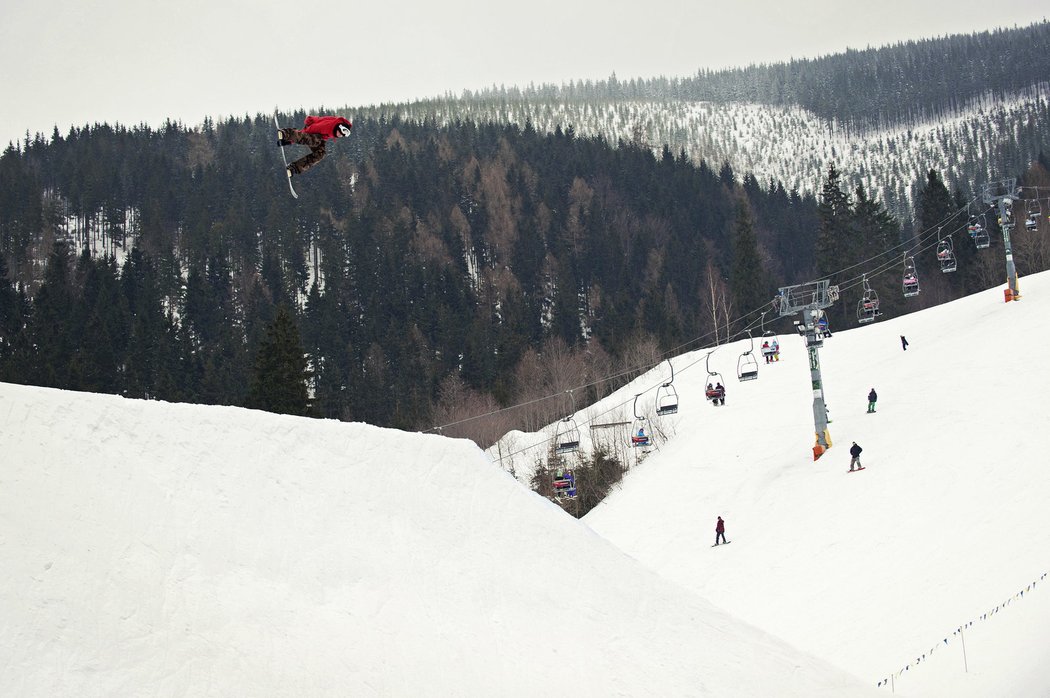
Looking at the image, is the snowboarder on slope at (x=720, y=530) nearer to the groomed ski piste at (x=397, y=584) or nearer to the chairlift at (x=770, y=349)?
the groomed ski piste at (x=397, y=584)

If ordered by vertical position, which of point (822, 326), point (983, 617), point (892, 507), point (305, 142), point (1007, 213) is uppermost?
point (1007, 213)

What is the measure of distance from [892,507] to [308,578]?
2256cm

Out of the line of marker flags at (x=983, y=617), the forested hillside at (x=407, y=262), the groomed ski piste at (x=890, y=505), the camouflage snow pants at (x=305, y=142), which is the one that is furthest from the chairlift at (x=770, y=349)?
the camouflage snow pants at (x=305, y=142)

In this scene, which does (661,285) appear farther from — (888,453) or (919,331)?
(888,453)

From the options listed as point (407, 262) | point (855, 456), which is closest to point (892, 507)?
point (855, 456)

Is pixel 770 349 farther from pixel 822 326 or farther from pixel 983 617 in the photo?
pixel 983 617

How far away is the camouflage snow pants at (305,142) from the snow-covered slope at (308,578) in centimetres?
479

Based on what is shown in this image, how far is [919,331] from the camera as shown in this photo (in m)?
55.4

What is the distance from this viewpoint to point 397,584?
1953 centimetres

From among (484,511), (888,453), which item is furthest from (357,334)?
(484,511)

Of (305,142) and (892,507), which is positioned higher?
(305,142)

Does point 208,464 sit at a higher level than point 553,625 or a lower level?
higher

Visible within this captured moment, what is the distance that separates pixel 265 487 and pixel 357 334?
9038cm

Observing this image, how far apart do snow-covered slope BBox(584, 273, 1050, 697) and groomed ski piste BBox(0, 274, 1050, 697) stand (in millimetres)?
132
